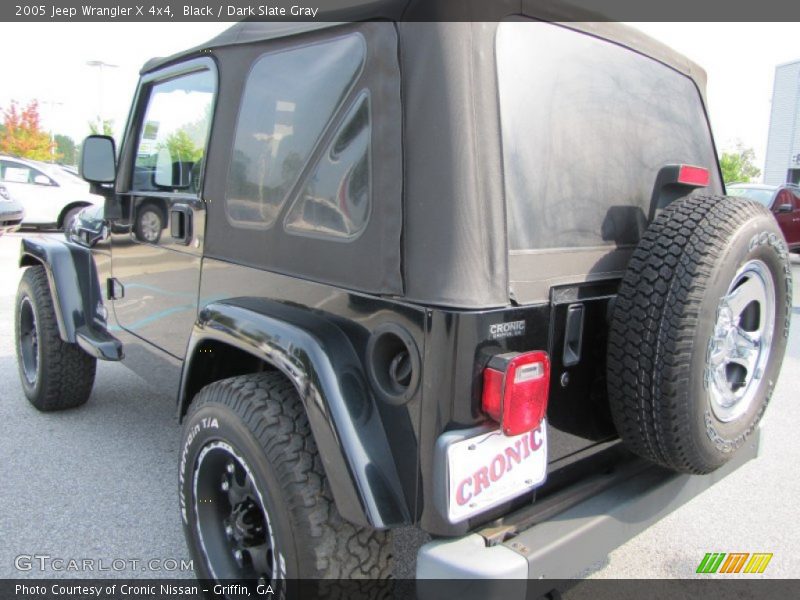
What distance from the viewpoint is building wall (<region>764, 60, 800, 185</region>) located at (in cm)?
2939

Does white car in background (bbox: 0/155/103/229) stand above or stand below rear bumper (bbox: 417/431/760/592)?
above

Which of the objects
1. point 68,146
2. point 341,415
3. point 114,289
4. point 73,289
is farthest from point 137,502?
point 68,146

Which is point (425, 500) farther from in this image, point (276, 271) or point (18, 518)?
point (18, 518)

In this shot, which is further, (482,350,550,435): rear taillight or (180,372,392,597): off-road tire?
(180,372,392,597): off-road tire

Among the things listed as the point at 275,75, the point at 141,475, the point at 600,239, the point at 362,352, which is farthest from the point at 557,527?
the point at 141,475

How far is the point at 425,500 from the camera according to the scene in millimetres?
1620

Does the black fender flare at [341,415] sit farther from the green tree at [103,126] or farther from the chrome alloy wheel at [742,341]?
the green tree at [103,126]

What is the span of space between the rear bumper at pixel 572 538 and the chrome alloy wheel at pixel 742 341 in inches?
12.1

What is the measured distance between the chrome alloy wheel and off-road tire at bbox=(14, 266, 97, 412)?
345 cm

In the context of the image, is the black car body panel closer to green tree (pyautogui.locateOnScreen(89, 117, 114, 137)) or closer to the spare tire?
the spare tire

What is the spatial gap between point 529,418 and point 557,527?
0.35 metres

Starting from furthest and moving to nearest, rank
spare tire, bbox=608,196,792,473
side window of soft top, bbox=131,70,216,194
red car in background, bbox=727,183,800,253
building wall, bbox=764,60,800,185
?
1. building wall, bbox=764,60,800,185
2. red car in background, bbox=727,183,800,253
3. side window of soft top, bbox=131,70,216,194
4. spare tire, bbox=608,196,792,473

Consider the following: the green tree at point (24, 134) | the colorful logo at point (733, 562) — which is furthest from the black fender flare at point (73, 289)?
the green tree at point (24, 134)

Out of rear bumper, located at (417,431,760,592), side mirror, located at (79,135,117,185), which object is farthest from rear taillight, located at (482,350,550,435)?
side mirror, located at (79,135,117,185)
